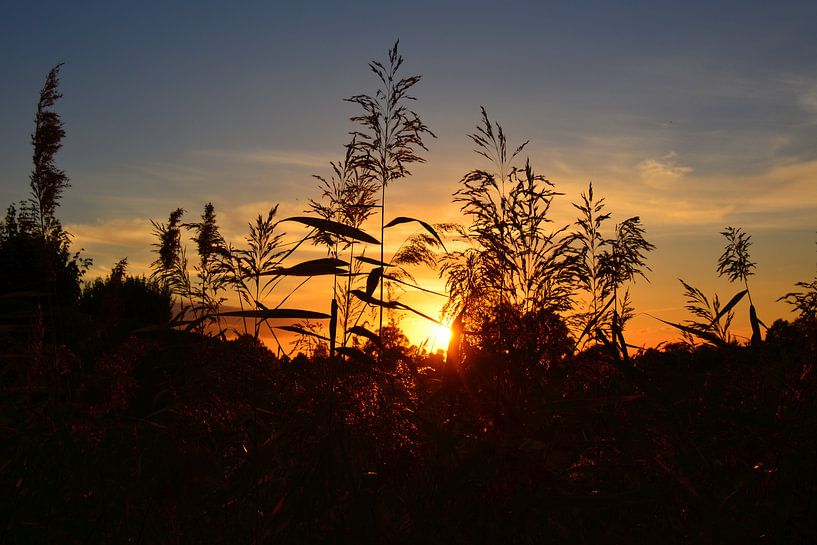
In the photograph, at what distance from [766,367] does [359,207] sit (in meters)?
2.68

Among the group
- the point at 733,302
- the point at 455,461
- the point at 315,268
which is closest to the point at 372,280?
the point at 315,268

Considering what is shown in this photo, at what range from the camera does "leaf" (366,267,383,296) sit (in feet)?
7.78

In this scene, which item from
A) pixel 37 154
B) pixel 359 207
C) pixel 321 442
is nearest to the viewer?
pixel 321 442

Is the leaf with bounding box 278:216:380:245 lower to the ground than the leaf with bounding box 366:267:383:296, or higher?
higher

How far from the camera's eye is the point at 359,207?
4.53 metres

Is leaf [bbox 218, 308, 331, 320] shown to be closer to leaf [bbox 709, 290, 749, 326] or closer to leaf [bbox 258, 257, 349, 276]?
leaf [bbox 258, 257, 349, 276]

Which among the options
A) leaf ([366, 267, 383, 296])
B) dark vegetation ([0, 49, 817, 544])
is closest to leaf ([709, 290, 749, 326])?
dark vegetation ([0, 49, 817, 544])

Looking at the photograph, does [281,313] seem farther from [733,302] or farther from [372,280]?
[733,302]

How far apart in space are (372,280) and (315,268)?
0.77 ft

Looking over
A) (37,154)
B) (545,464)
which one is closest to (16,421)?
(545,464)

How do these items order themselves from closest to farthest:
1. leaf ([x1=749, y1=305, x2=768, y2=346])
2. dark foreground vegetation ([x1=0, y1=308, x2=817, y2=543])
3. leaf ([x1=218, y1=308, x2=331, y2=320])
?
dark foreground vegetation ([x1=0, y1=308, x2=817, y2=543])
leaf ([x1=218, y1=308, x2=331, y2=320])
leaf ([x1=749, y1=305, x2=768, y2=346])

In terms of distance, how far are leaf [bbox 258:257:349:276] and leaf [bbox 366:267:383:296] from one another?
0.32 ft

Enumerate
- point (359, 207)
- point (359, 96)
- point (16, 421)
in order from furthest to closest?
1. point (359, 96)
2. point (359, 207)
3. point (16, 421)

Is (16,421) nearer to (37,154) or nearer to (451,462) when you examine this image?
(451,462)
